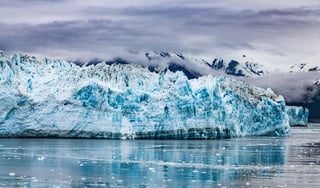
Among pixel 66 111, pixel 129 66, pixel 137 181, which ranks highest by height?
pixel 129 66

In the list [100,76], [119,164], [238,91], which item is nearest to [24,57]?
[100,76]

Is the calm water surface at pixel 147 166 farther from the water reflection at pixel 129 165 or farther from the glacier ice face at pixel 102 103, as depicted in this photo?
the glacier ice face at pixel 102 103

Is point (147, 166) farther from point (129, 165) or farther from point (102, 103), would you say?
point (102, 103)

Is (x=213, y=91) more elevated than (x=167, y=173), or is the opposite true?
(x=213, y=91)

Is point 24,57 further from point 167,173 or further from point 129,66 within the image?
point 167,173

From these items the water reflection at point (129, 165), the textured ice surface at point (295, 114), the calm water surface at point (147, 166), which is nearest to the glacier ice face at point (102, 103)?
the water reflection at point (129, 165)

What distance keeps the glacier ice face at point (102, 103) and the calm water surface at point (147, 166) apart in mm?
4306

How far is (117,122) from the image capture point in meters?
46.7

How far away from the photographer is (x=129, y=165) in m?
29.0

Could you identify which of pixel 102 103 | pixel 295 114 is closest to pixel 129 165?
pixel 102 103

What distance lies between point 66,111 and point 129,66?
7.49 meters

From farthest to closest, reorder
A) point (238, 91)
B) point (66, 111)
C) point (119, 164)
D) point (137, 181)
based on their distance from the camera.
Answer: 1. point (238, 91)
2. point (66, 111)
3. point (119, 164)
4. point (137, 181)

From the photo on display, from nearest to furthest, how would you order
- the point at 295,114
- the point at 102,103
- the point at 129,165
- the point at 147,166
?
1. the point at 147,166
2. the point at 129,165
3. the point at 102,103
4. the point at 295,114

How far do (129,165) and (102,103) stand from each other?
682 inches
